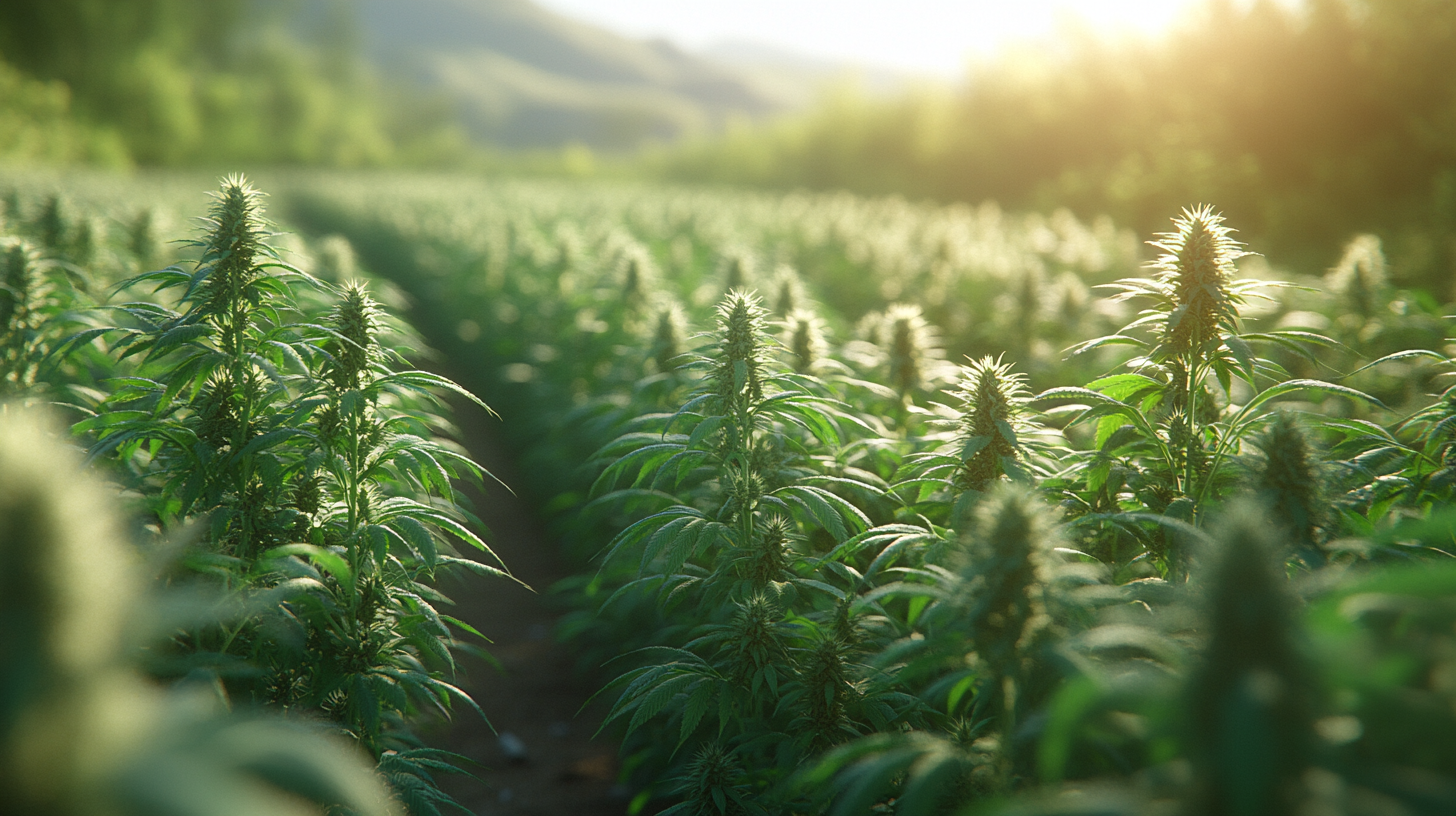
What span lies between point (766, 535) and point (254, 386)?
1.92 meters

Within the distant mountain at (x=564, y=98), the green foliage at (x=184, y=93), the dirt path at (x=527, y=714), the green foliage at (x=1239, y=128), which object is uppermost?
the distant mountain at (x=564, y=98)

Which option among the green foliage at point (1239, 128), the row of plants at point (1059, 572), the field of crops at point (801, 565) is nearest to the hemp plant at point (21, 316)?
the field of crops at point (801, 565)

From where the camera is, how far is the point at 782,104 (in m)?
178

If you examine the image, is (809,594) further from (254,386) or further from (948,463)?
(254,386)

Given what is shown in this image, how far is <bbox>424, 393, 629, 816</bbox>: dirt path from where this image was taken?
14.0ft

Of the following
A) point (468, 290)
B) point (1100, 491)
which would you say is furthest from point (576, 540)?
point (468, 290)

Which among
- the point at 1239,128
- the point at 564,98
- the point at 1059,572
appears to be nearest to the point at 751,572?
the point at 1059,572

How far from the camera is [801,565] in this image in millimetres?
2955

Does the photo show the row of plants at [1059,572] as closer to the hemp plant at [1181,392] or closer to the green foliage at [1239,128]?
the hemp plant at [1181,392]

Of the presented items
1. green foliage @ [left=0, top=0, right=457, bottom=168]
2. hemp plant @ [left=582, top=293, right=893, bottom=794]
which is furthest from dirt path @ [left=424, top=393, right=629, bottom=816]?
green foliage @ [left=0, top=0, right=457, bottom=168]

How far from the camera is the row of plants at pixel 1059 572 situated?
128 centimetres

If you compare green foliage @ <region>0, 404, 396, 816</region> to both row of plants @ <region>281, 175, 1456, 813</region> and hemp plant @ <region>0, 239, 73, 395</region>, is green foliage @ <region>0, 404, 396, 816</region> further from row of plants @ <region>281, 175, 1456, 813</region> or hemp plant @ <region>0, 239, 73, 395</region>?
hemp plant @ <region>0, 239, 73, 395</region>

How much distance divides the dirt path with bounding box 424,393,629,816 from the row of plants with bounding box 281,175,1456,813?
303 mm

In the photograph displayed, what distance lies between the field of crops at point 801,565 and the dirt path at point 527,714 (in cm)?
24
